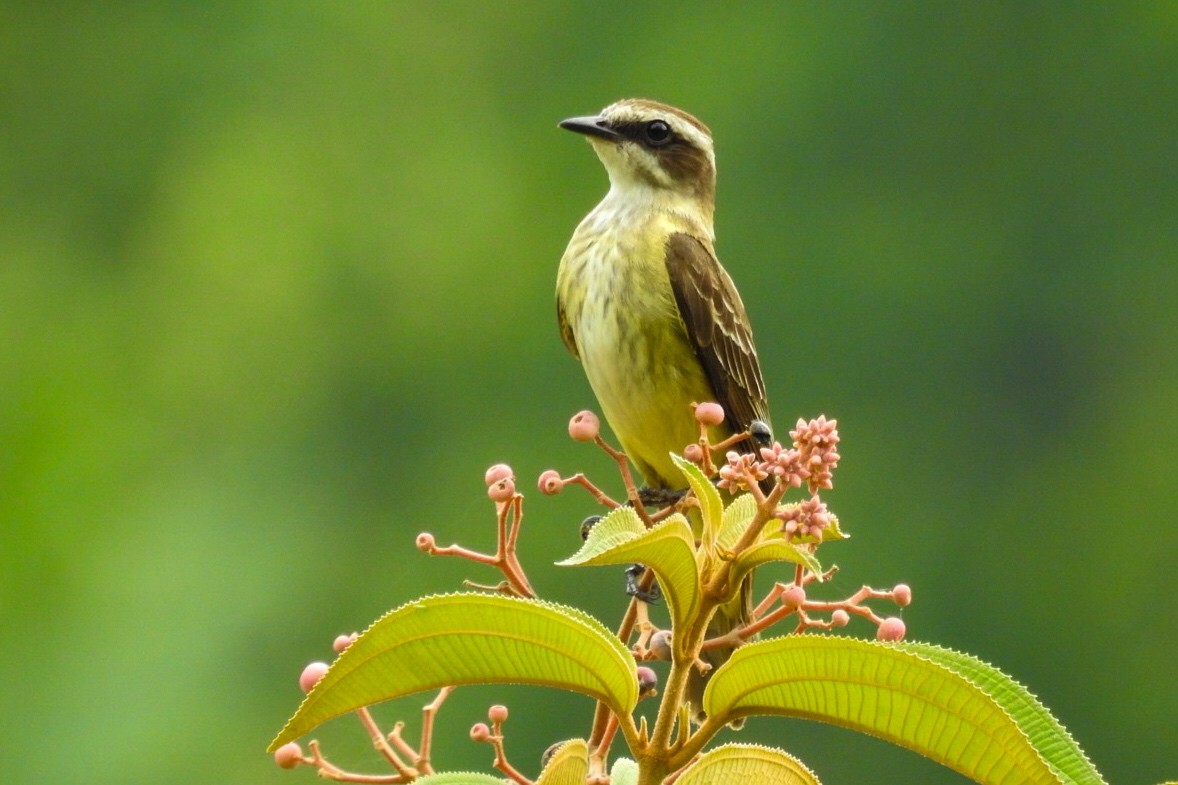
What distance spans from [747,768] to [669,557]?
0.76ft

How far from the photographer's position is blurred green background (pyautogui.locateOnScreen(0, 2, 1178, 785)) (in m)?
19.7

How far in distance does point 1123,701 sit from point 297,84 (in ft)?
59.3

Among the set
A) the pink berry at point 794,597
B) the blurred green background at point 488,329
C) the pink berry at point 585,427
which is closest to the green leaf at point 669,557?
the pink berry at point 794,597

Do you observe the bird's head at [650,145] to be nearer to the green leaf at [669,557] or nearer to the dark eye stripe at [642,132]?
the dark eye stripe at [642,132]

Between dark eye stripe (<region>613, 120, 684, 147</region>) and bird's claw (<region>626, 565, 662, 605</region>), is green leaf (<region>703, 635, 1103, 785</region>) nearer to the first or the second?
bird's claw (<region>626, 565, 662, 605</region>)

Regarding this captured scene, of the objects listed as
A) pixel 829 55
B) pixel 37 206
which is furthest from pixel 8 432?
pixel 829 55

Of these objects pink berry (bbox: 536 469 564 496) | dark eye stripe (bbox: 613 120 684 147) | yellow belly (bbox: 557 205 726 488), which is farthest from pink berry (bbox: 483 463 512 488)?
dark eye stripe (bbox: 613 120 684 147)

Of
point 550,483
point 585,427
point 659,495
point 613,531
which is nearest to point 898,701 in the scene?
point 613,531

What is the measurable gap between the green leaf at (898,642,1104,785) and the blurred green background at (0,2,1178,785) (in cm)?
1241

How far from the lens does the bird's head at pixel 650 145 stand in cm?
493

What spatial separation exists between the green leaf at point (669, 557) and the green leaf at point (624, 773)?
0.58 feet

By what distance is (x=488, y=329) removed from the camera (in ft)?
84.1

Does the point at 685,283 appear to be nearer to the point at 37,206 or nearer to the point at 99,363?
the point at 99,363

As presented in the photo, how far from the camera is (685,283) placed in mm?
4477
